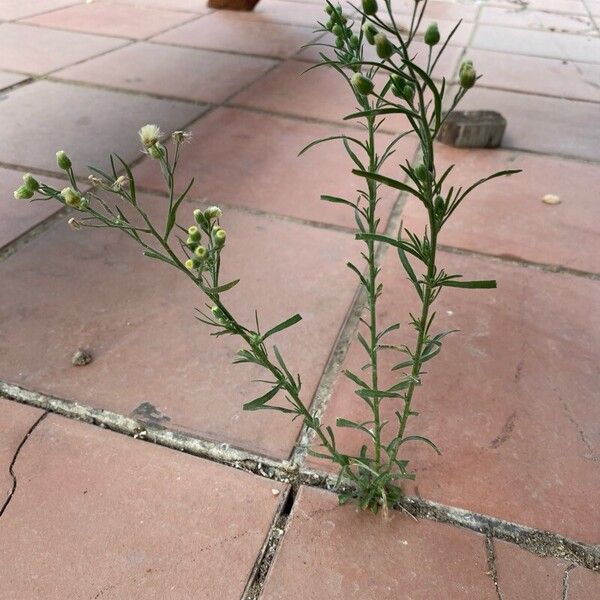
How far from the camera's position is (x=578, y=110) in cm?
253

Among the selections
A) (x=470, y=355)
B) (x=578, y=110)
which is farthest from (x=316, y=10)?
(x=470, y=355)

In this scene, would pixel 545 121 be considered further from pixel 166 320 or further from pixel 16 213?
pixel 16 213

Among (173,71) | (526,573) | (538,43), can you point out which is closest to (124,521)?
(526,573)

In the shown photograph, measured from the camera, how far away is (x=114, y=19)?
11.5 ft

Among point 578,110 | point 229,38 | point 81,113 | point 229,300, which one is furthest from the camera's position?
point 229,38

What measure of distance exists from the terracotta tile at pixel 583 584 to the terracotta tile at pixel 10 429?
2.69 ft

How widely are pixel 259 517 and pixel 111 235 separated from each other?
0.91 meters

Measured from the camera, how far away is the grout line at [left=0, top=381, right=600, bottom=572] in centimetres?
84

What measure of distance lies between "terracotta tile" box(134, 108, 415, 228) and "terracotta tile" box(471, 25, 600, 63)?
1811 mm

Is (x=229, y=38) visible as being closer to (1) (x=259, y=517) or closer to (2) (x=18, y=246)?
(2) (x=18, y=246)

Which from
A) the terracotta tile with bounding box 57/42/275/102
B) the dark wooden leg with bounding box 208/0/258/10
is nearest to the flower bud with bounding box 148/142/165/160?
the terracotta tile with bounding box 57/42/275/102

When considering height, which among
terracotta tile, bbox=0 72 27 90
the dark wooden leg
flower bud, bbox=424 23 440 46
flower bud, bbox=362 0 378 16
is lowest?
terracotta tile, bbox=0 72 27 90

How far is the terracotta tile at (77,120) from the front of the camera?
191 centimetres

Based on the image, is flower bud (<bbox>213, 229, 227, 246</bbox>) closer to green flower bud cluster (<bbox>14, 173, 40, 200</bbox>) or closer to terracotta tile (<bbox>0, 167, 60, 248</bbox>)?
green flower bud cluster (<bbox>14, 173, 40, 200</bbox>)
